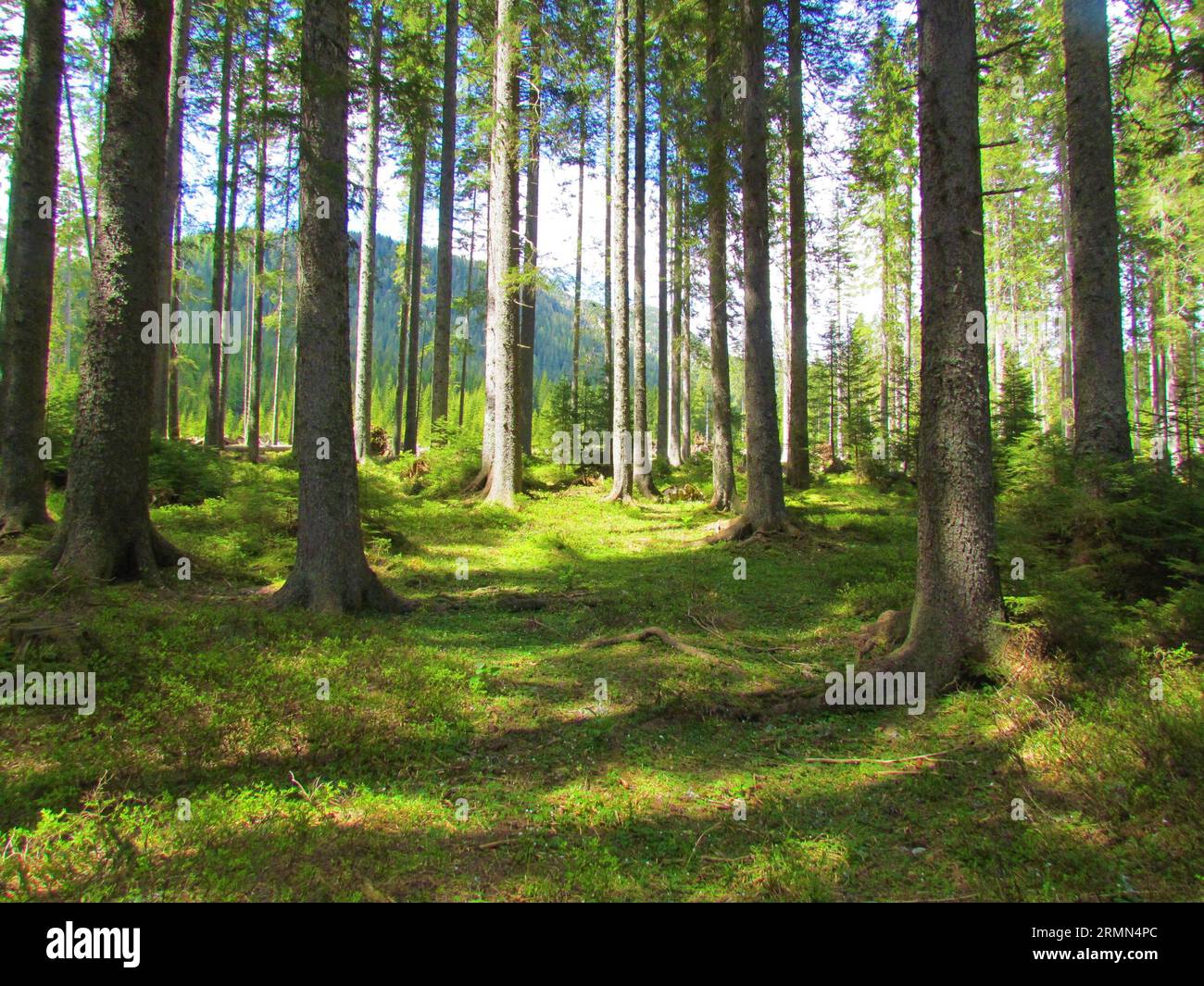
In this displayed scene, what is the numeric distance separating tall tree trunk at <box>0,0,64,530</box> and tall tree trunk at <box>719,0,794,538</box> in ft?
37.5

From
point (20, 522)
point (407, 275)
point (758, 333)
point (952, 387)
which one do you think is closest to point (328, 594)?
point (20, 522)

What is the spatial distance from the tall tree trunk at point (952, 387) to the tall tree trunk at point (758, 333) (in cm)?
622

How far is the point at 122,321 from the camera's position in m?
7.57

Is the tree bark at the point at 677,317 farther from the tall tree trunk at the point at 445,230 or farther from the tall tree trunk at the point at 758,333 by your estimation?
the tall tree trunk at the point at 758,333

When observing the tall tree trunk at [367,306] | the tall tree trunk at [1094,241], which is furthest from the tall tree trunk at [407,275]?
the tall tree trunk at [1094,241]

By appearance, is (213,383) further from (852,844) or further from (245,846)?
(852,844)

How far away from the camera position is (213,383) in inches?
865

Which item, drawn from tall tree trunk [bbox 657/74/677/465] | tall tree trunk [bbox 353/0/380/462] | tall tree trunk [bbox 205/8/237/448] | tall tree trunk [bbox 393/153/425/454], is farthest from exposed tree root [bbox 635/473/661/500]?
tall tree trunk [bbox 205/8/237/448]

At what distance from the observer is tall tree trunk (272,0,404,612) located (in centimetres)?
736

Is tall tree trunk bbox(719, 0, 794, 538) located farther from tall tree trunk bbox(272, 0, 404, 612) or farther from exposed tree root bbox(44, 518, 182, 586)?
exposed tree root bbox(44, 518, 182, 586)

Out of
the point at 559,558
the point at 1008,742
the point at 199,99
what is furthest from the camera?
the point at 199,99

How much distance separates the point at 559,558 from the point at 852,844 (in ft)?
27.0

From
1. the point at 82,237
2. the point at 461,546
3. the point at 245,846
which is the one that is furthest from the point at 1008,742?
the point at 82,237

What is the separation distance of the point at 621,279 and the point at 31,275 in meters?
12.3
